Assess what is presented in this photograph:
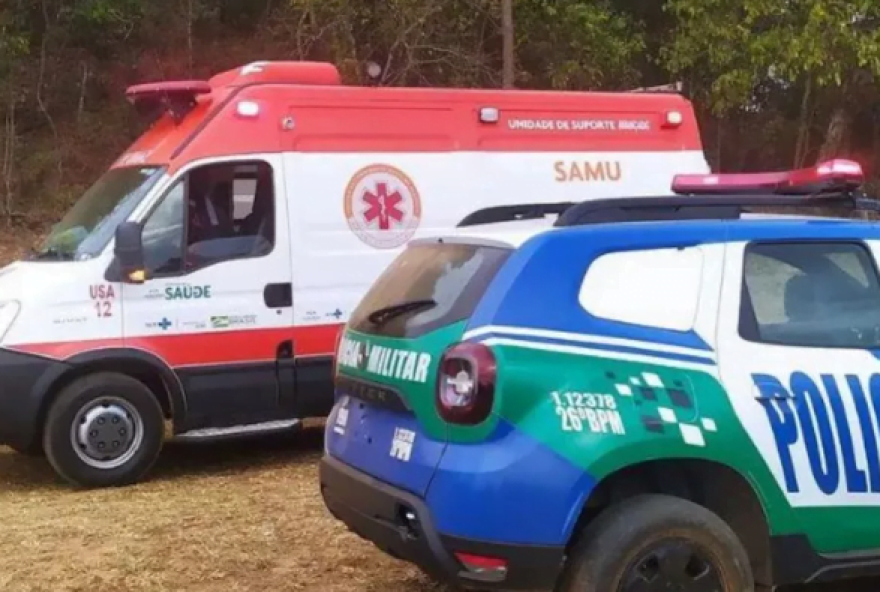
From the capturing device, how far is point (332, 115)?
323 inches

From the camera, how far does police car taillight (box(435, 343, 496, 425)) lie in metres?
4.02

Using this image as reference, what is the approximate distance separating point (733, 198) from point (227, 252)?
4038mm

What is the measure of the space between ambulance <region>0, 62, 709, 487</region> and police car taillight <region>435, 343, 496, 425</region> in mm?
3876

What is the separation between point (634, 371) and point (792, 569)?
3.41 ft

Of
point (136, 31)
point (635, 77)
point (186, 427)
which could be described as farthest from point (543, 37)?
point (186, 427)

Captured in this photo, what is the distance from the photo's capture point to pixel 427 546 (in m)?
4.11

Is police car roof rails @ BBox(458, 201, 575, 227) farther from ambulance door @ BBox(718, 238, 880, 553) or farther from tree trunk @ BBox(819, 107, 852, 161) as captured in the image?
tree trunk @ BBox(819, 107, 852, 161)

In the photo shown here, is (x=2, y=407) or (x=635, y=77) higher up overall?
(x=635, y=77)

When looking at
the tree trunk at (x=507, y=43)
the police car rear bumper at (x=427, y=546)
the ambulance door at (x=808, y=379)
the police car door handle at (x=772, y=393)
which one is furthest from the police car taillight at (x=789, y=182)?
the tree trunk at (x=507, y=43)

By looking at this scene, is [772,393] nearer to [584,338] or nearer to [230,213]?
[584,338]

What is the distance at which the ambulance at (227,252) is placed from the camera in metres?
7.50

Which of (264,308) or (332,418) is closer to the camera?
(332,418)

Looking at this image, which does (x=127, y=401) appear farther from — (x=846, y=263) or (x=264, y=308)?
(x=846, y=263)

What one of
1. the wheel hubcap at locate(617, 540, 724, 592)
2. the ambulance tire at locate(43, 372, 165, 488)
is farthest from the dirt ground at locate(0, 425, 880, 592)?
the wheel hubcap at locate(617, 540, 724, 592)
